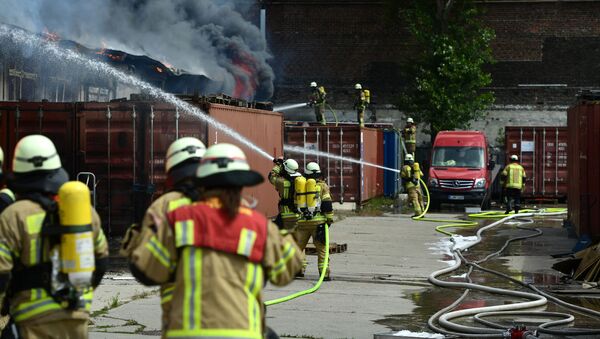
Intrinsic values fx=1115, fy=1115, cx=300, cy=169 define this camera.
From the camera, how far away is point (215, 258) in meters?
4.73

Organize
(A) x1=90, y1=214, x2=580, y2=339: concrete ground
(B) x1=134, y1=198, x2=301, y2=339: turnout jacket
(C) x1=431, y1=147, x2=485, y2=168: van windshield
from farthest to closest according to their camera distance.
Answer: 1. (C) x1=431, y1=147, x2=485, y2=168: van windshield
2. (A) x1=90, y1=214, x2=580, y2=339: concrete ground
3. (B) x1=134, y1=198, x2=301, y2=339: turnout jacket

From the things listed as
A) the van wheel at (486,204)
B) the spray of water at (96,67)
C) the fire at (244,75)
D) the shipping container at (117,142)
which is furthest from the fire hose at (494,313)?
the fire at (244,75)

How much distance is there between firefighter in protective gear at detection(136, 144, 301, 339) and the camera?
4703 mm

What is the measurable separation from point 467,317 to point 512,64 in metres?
31.0

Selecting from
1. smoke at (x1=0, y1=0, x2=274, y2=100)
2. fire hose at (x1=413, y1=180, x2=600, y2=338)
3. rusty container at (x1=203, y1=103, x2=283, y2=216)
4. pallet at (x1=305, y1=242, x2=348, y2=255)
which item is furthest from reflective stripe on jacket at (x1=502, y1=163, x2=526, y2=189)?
smoke at (x1=0, y1=0, x2=274, y2=100)

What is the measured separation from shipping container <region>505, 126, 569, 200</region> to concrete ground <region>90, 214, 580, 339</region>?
1291 cm

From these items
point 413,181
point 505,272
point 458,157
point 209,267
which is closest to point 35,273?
point 209,267

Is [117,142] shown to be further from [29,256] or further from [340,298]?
[29,256]

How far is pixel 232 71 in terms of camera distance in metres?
39.7

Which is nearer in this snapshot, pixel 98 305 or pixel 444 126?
pixel 98 305

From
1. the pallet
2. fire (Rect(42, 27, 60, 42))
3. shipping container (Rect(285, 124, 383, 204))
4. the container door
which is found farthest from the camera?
the container door

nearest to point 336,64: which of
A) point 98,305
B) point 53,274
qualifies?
point 98,305

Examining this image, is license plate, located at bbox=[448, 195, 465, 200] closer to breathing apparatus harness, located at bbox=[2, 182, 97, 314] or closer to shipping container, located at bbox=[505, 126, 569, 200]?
shipping container, located at bbox=[505, 126, 569, 200]

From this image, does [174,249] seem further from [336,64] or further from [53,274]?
[336,64]
